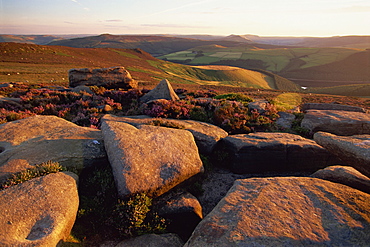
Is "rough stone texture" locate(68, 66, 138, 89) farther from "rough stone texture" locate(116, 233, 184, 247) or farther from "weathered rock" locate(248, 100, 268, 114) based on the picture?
"rough stone texture" locate(116, 233, 184, 247)

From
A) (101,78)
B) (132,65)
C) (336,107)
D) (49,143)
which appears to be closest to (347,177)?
(49,143)

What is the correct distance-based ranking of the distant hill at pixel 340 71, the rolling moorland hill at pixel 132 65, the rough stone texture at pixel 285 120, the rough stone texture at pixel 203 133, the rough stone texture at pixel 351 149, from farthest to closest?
the distant hill at pixel 340 71, the rolling moorland hill at pixel 132 65, the rough stone texture at pixel 285 120, the rough stone texture at pixel 203 133, the rough stone texture at pixel 351 149

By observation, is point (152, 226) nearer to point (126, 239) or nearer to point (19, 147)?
point (126, 239)

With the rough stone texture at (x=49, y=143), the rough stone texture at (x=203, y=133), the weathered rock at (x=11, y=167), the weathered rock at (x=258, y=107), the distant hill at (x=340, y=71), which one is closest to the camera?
the weathered rock at (x=11, y=167)

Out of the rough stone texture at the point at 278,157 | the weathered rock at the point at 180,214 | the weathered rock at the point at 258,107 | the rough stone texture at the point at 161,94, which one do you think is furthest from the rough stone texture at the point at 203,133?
the rough stone texture at the point at 161,94

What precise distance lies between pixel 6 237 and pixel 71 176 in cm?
258

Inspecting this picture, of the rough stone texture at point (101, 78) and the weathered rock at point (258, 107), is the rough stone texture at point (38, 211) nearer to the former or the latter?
the weathered rock at point (258, 107)

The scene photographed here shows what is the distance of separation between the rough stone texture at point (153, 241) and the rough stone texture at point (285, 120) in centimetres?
1128

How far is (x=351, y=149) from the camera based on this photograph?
346 inches

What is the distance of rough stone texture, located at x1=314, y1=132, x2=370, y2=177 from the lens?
27.4ft

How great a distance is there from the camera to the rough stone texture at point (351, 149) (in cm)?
835

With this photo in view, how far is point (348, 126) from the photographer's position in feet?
42.7

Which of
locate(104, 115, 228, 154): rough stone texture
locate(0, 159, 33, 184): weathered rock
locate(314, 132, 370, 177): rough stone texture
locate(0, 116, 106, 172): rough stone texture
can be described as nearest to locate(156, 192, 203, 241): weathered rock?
locate(0, 116, 106, 172): rough stone texture

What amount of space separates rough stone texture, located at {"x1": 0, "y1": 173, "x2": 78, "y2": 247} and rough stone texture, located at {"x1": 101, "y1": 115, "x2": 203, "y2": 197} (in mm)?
1575
